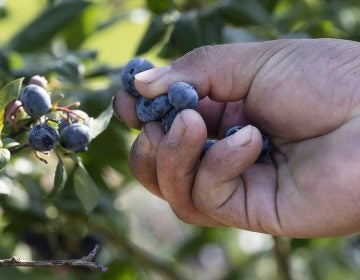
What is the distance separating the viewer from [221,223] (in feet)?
5.64

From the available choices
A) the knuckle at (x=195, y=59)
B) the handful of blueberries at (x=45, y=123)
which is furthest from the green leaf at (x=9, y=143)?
the knuckle at (x=195, y=59)

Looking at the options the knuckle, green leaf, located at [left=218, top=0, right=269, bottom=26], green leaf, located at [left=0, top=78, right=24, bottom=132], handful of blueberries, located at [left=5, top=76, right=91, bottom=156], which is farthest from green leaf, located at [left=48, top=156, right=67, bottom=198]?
green leaf, located at [left=218, top=0, right=269, bottom=26]

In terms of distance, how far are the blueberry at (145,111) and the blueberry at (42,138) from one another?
156 millimetres

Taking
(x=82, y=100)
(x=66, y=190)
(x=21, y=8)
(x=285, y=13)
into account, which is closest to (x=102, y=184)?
(x=66, y=190)

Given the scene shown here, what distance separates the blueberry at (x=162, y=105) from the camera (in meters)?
1.57

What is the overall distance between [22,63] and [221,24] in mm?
464

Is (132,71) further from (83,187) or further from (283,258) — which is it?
(283,258)

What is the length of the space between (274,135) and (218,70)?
17cm

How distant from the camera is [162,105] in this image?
1566 mm

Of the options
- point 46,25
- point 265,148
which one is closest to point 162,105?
point 265,148

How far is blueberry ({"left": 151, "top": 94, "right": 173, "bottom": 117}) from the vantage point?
157 cm

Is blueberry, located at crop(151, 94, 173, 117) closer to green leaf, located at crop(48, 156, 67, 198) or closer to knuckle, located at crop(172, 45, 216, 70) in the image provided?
knuckle, located at crop(172, 45, 216, 70)

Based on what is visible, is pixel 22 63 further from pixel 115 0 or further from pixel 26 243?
pixel 115 0

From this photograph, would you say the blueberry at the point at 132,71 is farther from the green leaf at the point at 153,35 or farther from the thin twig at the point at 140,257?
the thin twig at the point at 140,257
